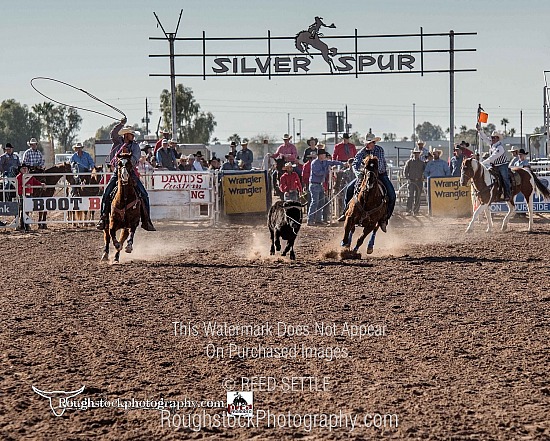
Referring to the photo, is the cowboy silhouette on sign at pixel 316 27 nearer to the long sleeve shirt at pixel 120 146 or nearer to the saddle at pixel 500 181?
the saddle at pixel 500 181

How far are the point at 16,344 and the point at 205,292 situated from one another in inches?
124

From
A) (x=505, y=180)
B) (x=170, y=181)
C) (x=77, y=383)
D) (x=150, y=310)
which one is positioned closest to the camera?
(x=77, y=383)

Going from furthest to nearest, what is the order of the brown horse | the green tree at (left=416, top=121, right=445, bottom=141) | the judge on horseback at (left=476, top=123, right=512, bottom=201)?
the green tree at (left=416, top=121, right=445, bottom=141) < the brown horse < the judge on horseback at (left=476, top=123, right=512, bottom=201)

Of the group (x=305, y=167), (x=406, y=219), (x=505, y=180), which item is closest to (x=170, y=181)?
(x=305, y=167)

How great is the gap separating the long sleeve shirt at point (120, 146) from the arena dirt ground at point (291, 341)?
60.0 inches

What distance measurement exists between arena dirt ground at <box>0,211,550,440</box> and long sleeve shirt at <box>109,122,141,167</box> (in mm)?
1524

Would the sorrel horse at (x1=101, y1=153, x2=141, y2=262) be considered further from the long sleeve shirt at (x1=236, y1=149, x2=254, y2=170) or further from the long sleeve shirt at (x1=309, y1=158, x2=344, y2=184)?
the long sleeve shirt at (x1=236, y1=149, x2=254, y2=170)

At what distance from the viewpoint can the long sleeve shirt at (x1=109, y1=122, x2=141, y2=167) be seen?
13695mm

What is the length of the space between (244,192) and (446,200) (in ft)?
17.0

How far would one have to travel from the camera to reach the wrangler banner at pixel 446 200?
24.0 m

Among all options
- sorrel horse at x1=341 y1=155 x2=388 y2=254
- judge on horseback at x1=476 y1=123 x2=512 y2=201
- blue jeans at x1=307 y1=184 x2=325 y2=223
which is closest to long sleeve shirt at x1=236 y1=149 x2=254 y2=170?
blue jeans at x1=307 y1=184 x2=325 y2=223

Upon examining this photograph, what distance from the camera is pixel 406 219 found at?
2308 centimetres

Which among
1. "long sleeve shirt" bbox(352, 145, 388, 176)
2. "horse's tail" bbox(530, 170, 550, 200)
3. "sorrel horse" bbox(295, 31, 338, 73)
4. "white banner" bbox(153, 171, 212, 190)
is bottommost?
"horse's tail" bbox(530, 170, 550, 200)

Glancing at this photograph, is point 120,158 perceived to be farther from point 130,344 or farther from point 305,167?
point 305,167
